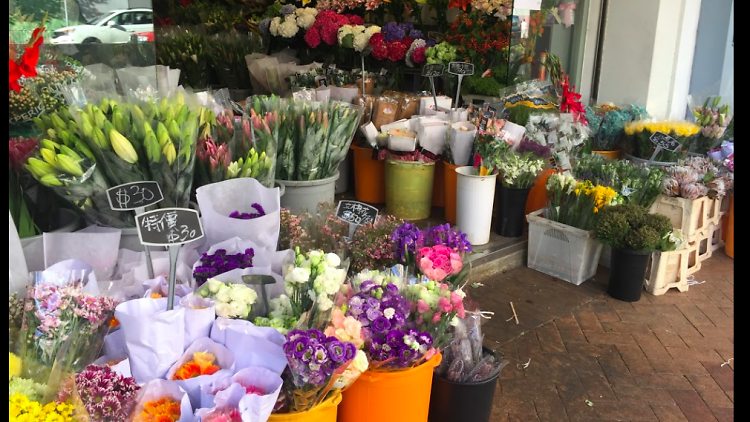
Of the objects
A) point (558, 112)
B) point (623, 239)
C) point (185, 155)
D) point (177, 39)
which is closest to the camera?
point (185, 155)

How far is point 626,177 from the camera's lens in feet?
15.0

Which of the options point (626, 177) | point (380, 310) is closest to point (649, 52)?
point (626, 177)

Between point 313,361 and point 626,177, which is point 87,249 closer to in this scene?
point 313,361

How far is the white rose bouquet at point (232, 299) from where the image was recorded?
189cm

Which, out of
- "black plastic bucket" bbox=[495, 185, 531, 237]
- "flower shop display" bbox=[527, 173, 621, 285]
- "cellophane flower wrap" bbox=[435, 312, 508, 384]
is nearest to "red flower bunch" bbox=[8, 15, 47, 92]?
"cellophane flower wrap" bbox=[435, 312, 508, 384]

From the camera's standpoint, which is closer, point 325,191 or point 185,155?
point 185,155

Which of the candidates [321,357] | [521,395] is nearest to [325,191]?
[521,395]

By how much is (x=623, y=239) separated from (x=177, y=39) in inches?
205

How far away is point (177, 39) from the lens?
6.64 m

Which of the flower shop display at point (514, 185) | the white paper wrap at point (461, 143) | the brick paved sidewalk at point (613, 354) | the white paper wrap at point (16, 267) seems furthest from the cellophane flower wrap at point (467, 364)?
the white paper wrap at point (461, 143)

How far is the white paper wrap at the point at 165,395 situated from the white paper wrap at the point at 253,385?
65 mm

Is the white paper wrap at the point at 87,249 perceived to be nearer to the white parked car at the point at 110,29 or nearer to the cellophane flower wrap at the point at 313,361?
the cellophane flower wrap at the point at 313,361
